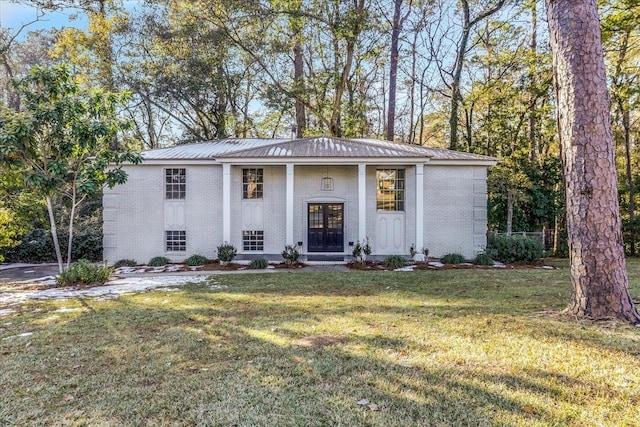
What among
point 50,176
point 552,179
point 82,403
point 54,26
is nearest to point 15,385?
point 82,403

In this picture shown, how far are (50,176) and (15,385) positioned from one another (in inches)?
266

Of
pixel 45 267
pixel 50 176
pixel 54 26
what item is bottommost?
pixel 45 267

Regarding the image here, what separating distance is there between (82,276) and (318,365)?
8.16 metres

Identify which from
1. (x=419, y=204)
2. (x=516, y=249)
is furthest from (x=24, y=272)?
(x=516, y=249)

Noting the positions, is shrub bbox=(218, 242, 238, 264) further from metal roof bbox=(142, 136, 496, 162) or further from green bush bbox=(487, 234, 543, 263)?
green bush bbox=(487, 234, 543, 263)

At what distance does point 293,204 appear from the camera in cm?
1369

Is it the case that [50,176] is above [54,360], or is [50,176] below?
above

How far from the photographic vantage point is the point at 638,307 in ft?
18.7

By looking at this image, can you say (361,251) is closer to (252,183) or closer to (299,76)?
(252,183)

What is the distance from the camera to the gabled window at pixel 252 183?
46.1 feet

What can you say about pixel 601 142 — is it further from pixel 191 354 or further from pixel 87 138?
pixel 87 138

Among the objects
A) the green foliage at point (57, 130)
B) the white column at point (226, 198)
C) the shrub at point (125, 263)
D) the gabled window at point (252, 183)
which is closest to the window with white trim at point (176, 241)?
the shrub at point (125, 263)

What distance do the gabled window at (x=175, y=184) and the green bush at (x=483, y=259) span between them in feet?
37.8

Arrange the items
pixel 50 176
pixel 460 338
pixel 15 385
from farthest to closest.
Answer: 1. pixel 50 176
2. pixel 460 338
3. pixel 15 385
